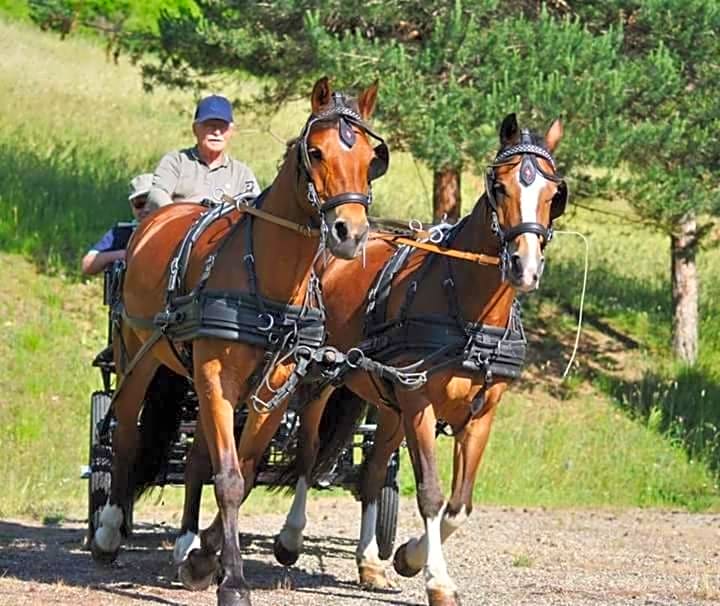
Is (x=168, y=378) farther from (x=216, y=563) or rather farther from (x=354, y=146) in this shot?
(x=354, y=146)

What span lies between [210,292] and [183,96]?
26000mm

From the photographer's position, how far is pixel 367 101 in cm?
701

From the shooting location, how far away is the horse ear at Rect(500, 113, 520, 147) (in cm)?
746

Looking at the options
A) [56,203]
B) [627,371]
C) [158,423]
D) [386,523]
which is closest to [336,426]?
[386,523]

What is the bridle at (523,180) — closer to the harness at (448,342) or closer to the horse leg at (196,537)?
the harness at (448,342)

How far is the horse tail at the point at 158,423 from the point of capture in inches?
345

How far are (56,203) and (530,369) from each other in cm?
632

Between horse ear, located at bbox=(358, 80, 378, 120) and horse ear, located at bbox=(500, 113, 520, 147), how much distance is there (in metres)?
0.77

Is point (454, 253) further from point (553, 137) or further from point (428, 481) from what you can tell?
point (428, 481)

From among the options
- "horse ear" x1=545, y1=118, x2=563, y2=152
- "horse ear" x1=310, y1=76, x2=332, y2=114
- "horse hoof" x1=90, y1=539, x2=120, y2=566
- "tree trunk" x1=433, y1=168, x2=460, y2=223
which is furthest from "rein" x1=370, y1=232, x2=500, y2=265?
"tree trunk" x1=433, y1=168, x2=460, y2=223

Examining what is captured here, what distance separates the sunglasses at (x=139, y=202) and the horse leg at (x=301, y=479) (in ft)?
5.21

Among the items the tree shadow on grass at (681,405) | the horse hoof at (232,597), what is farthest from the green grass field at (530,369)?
the horse hoof at (232,597)

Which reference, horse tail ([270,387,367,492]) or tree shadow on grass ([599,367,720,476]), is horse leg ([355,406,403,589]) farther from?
tree shadow on grass ([599,367,720,476])

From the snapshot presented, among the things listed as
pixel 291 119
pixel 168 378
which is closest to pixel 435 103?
pixel 168 378
